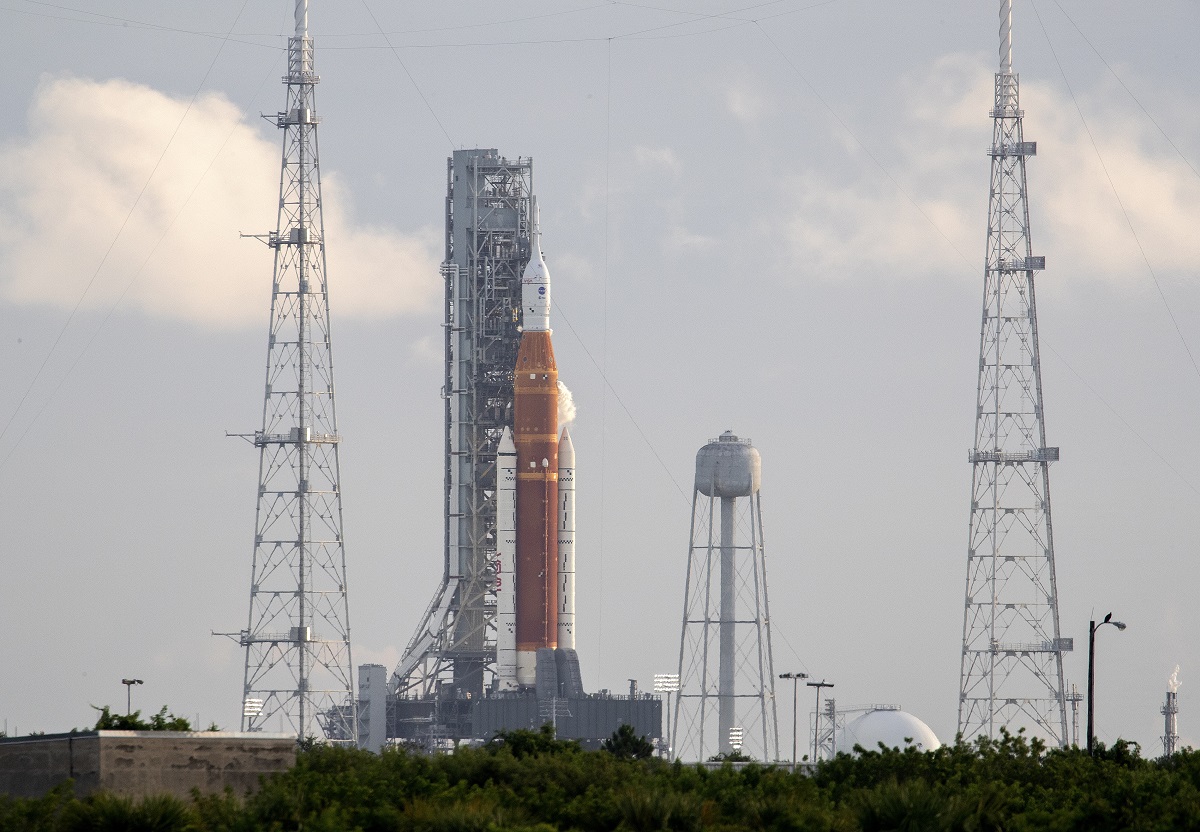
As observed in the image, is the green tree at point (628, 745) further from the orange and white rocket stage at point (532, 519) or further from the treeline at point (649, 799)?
the treeline at point (649, 799)

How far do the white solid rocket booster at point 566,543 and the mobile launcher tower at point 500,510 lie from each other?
7 centimetres

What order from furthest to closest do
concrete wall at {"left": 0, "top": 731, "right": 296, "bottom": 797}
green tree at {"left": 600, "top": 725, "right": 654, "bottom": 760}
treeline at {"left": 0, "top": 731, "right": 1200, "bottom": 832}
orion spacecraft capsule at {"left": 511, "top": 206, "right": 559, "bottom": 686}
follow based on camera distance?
1. orion spacecraft capsule at {"left": 511, "top": 206, "right": 559, "bottom": 686}
2. green tree at {"left": 600, "top": 725, "right": 654, "bottom": 760}
3. concrete wall at {"left": 0, "top": 731, "right": 296, "bottom": 797}
4. treeline at {"left": 0, "top": 731, "right": 1200, "bottom": 832}

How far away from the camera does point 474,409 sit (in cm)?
11869

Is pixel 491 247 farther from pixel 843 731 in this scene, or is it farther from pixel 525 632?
pixel 843 731

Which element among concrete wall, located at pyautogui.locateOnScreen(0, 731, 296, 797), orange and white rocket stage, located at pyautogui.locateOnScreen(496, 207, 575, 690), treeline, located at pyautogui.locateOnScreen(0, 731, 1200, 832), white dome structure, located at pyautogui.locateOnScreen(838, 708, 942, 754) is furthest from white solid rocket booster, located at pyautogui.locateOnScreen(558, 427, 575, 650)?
concrete wall, located at pyautogui.locateOnScreen(0, 731, 296, 797)

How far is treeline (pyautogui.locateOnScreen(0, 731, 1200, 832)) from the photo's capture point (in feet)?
140

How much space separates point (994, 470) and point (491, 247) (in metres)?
33.4

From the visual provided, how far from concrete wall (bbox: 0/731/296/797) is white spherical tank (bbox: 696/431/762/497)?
248ft

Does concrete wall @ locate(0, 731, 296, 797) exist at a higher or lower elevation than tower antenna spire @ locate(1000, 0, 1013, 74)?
lower

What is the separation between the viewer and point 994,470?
9819cm

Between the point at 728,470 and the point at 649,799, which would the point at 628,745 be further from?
the point at 649,799

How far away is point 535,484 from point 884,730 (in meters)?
22.1

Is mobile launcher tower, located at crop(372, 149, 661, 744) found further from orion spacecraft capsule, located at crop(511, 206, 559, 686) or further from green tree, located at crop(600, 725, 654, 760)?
green tree, located at crop(600, 725, 654, 760)

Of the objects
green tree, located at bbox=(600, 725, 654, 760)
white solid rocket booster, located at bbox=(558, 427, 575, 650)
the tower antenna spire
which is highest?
the tower antenna spire
